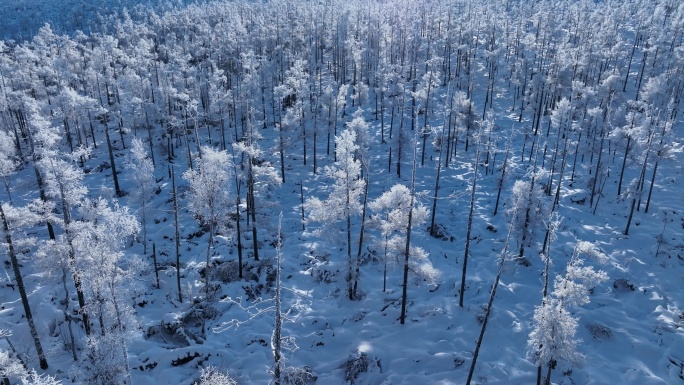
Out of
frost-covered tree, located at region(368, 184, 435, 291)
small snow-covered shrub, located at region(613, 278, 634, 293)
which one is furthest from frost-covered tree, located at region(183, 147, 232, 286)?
small snow-covered shrub, located at region(613, 278, 634, 293)

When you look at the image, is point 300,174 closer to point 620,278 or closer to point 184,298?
point 184,298

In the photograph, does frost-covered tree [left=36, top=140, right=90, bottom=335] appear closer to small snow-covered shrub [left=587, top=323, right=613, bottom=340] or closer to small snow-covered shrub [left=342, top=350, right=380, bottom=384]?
small snow-covered shrub [left=342, top=350, right=380, bottom=384]

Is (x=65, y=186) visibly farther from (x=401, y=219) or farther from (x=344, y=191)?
(x=401, y=219)

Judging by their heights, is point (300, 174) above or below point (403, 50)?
below

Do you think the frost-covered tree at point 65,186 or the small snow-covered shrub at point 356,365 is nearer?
the frost-covered tree at point 65,186

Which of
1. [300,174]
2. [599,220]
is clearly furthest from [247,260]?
[599,220]

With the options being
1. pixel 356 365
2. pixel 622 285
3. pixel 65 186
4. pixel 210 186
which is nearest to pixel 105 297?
pixel 65 186

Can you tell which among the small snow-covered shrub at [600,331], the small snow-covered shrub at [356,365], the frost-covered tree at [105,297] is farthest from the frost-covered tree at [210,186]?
the small snow-covered shrub at [600,331]

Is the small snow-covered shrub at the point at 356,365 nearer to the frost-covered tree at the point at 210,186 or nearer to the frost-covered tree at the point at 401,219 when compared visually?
the frost-covered tree at the point at 401,219
